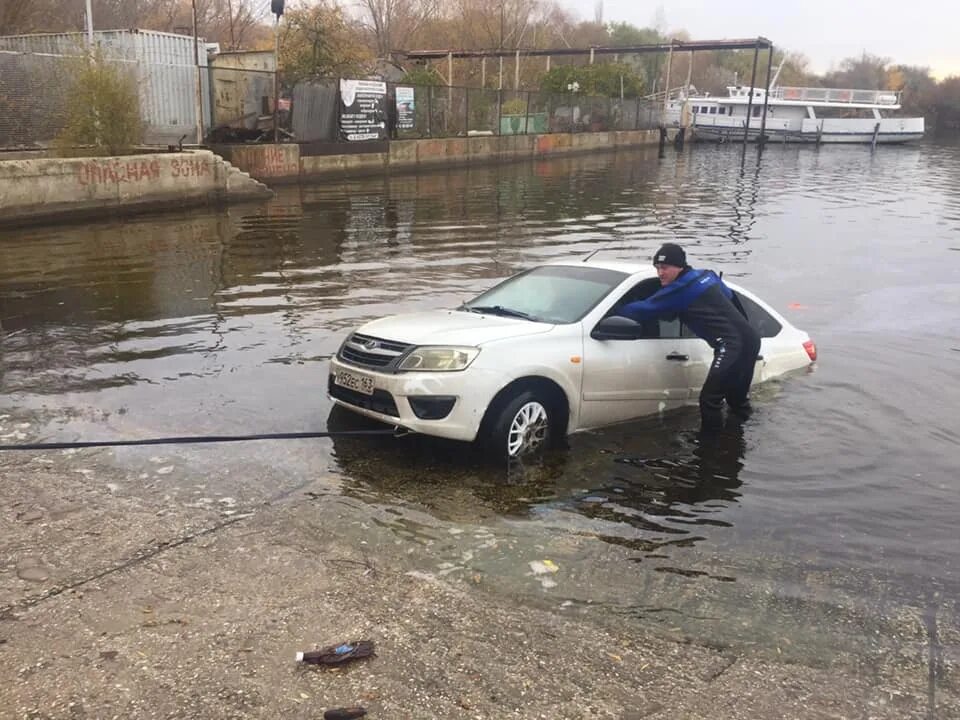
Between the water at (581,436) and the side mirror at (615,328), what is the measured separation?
0.79 metres

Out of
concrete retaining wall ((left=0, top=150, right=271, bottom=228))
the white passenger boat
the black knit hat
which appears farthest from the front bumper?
the white passenger boat

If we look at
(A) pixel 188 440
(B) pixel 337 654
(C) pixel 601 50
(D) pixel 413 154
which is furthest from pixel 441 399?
(C) pixel 601 50

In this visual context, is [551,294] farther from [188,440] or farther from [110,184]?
[110,184]

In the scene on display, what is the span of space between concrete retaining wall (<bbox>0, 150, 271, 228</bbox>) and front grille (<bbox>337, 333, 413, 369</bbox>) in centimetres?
1357

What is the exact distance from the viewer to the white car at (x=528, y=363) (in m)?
5.54

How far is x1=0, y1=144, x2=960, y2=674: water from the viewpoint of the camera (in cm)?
443

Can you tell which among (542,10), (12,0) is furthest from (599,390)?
(542,10)

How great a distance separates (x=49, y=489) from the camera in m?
5.25

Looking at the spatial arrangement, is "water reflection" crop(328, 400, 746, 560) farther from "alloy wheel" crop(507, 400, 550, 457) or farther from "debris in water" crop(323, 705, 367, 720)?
"debris in water" crop(323, 705, 367, 720)

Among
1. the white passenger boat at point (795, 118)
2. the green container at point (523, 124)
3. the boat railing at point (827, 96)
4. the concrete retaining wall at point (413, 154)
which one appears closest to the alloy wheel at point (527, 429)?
the concrete retaining wall at point (413, 154)

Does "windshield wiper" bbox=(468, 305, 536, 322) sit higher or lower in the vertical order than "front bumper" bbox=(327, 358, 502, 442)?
higher

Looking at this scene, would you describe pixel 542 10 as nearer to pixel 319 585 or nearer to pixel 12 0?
pixel 12 0

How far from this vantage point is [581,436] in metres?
6.47

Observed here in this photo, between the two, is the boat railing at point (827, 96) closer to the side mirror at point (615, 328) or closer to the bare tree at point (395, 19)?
the bare tree at point (395, 19)
